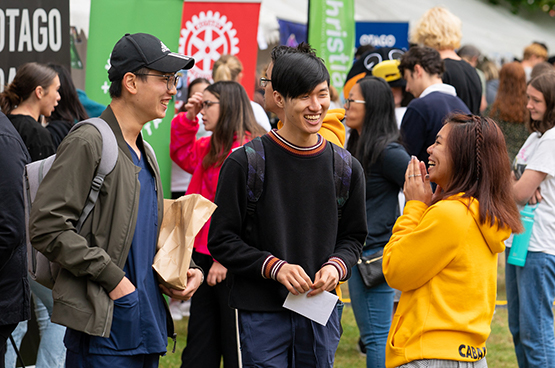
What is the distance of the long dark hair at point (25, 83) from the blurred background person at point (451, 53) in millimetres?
3253

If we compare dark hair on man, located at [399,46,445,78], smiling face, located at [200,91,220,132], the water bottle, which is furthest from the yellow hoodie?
dark hair on man, located at [399,46,445,78]

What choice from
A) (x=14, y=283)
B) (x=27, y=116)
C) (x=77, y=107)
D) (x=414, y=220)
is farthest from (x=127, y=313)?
(x=77, y=107)

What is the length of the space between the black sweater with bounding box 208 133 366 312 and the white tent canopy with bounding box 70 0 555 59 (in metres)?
7.72

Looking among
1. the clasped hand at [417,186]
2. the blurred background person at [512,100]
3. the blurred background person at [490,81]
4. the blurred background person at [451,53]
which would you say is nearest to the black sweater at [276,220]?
the clasped hand at [417,186]

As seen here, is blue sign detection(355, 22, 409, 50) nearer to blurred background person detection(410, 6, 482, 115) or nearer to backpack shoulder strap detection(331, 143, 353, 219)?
blurred background person detection(410, 6, 482, 115)

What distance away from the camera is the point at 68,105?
4.52 m

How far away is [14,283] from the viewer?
288cm

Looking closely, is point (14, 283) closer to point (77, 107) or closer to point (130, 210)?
point (130, 210)

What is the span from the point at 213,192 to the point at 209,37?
7.12ft

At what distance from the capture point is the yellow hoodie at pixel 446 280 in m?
2.58

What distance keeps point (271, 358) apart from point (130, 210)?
2.72ft

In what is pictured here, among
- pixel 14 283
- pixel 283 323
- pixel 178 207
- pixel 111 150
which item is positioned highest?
pixel 111 150

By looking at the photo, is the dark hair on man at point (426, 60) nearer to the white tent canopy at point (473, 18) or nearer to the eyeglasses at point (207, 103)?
the eyeglasses at point (207, 103)

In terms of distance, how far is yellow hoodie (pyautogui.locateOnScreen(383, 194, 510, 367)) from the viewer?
258cm
